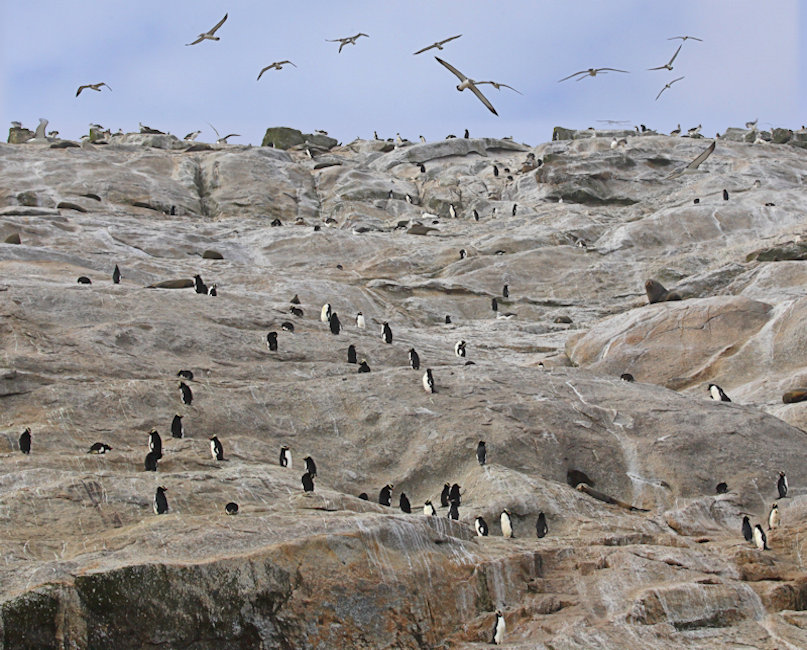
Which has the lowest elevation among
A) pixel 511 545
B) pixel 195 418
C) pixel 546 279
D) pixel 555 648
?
pixel 555 648

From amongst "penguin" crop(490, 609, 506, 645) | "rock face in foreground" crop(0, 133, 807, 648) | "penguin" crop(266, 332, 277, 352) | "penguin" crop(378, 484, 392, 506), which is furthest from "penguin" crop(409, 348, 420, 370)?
"penguin" crop(490, 609, 506, 645)

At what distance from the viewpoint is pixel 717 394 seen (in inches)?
1047

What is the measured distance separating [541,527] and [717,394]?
1070cm

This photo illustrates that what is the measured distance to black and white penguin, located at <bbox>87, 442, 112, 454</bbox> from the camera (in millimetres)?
17416

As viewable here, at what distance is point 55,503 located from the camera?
14398 millimetres

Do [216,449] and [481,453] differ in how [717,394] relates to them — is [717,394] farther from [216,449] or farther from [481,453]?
[216,449]

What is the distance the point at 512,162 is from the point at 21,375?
46326 millimetres

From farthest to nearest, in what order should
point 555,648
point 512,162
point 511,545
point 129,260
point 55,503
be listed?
point 512,162
point 129,260
point 511,545
point 55,503
point 555,648

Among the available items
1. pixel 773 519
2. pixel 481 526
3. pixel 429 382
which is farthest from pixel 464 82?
pixel 773 519

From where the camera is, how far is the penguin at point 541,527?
58.1ft

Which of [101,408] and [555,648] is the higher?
[101,408]

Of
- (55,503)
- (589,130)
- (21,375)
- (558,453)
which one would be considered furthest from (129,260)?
(589,130)

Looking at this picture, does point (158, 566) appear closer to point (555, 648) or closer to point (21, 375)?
point (555, 648)

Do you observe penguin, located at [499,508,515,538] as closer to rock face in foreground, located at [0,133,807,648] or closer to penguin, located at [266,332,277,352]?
rock face in foreground, located at [0,133,807,648]
